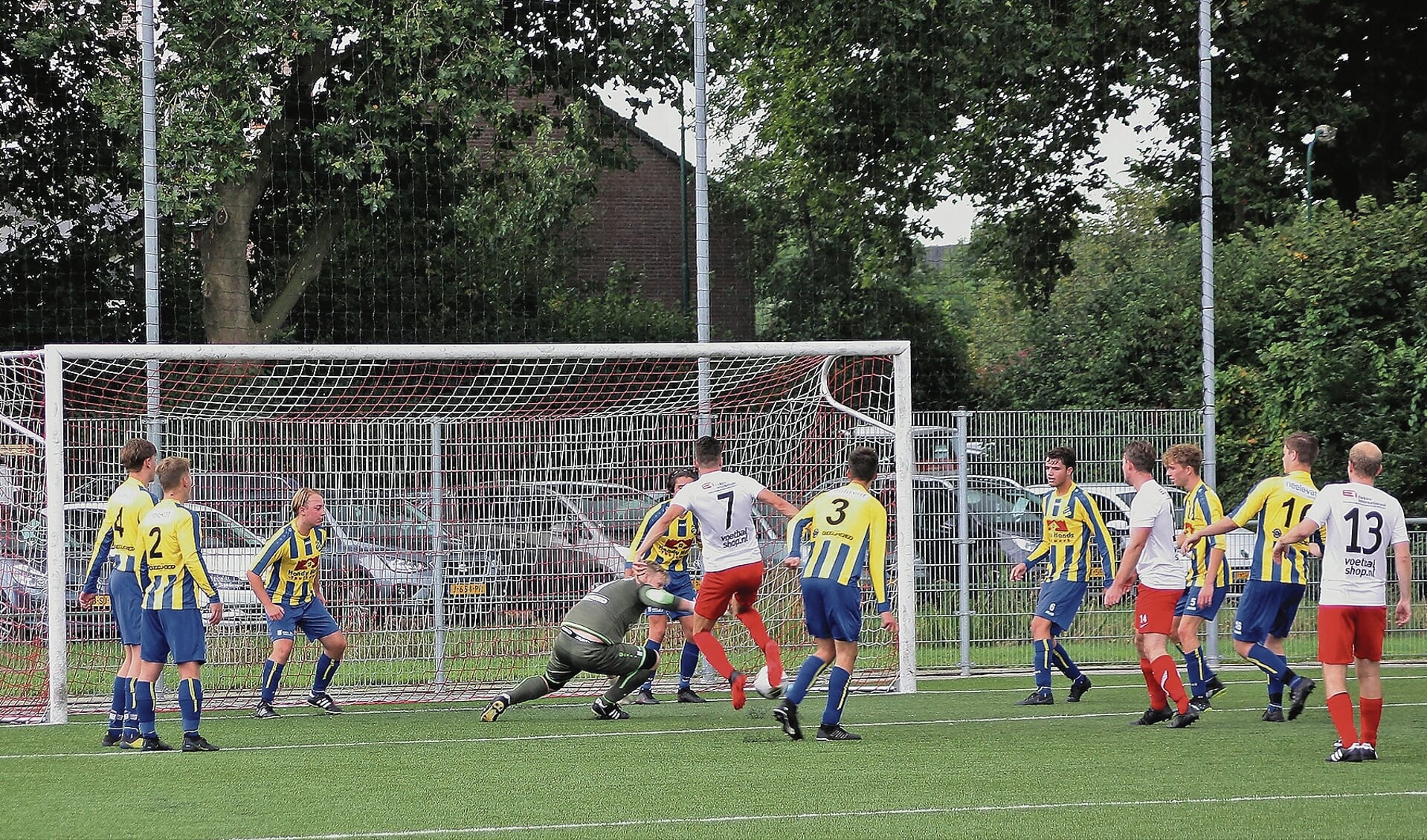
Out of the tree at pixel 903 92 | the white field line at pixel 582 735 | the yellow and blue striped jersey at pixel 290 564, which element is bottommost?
the white field line at pixel 582 735

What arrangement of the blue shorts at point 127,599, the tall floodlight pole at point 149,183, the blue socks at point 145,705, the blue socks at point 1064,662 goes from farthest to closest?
the tall floodlight pole at point 149,183 → the blue socks at point 1064,662 → the blue shorts at point 127,599 → the blue socks at point 145,705

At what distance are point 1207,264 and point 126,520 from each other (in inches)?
388

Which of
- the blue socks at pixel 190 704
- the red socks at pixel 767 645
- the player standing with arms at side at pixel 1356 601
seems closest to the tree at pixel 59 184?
the blue socks at pixel 190 704

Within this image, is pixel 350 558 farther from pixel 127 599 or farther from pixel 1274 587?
pixel 1274 587

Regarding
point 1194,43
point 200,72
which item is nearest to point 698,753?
point 200,72

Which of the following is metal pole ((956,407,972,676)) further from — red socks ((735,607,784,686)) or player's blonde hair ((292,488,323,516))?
player's blonde hair ((292,488,323,516))

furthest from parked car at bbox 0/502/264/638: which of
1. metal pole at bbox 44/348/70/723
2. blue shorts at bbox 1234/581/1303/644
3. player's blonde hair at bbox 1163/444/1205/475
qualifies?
blue shorts at bbox 1234/581/1303/644

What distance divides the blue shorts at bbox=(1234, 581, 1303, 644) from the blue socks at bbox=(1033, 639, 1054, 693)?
1579 mm

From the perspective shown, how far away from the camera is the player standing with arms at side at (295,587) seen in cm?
1088

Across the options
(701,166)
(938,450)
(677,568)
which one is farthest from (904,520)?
(701,166)

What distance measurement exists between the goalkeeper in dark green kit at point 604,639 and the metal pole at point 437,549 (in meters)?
2.22

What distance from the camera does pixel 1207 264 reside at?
48.4ft

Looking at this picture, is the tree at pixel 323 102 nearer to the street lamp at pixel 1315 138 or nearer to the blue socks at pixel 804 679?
the blue socks at pixel 804 679

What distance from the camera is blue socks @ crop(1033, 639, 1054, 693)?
11.5 meters
